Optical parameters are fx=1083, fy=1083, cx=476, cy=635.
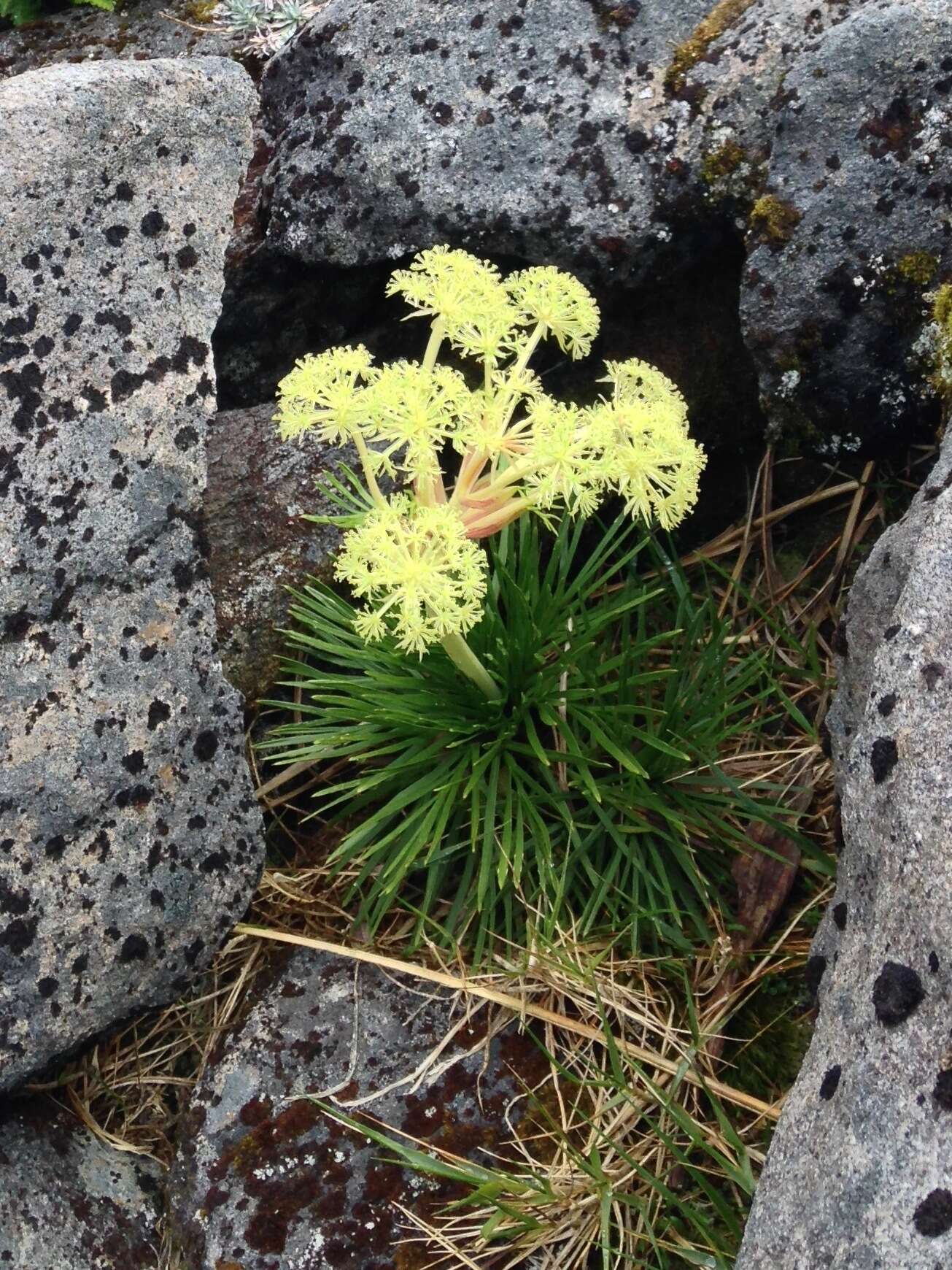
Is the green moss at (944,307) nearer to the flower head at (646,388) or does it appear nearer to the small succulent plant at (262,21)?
the flower head at (646,388)

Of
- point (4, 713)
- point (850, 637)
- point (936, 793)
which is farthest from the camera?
point (4, 713)

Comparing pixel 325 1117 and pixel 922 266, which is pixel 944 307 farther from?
pixel 325 1117

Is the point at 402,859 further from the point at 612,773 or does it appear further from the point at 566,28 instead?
the point at 566,28

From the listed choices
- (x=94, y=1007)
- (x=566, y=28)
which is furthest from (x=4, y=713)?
(x=566, y=28)

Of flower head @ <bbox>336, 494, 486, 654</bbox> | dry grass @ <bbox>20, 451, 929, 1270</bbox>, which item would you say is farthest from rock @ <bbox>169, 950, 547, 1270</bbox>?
flower head @ <bbox>336, 494, 486, 654</bbox>

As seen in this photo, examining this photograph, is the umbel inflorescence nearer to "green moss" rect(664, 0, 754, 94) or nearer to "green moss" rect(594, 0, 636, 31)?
"green moss" rect(664, 0, 754, 94)

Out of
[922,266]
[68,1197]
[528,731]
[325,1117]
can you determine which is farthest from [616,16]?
[68,1197]

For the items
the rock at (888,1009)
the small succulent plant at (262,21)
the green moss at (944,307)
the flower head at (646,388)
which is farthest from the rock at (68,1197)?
the small succulent plant at (262,21)
